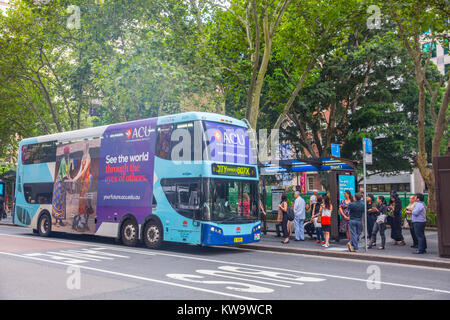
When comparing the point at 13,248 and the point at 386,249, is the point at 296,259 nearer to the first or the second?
the point at 386,249

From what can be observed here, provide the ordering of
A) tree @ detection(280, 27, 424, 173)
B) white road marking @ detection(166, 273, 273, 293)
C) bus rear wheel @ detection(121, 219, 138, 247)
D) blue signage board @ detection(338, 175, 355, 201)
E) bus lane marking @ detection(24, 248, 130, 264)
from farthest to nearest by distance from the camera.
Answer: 1. tree @ detection(280, 27, 424, 173)
2. blue signage board @ detection(338, 175, 355, 201)
3. bus rear wheel @ detection(121, 219, 138, 247)
4. bus lane marking @ detection(24, 248, 130, 264)
5. white road marking @ detection(166, 273, 273, 293)

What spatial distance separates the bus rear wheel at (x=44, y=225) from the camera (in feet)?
58.7

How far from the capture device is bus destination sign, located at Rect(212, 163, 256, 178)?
505 inches

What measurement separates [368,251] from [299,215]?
10.5 feet

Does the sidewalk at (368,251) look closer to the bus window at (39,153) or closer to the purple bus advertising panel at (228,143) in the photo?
the purple bus advertising panel at (228,143)

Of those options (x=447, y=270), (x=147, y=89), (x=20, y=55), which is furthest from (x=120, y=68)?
(x=447, y=270)

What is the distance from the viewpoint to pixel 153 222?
13977 millimetres

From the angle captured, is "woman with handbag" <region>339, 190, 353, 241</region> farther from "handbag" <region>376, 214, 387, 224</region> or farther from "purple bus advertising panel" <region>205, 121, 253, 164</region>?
"purple bus advertising panel" <region>205, 121, 253, 164</region>

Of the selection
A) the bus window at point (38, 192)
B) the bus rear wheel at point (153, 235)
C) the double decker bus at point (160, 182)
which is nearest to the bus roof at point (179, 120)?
the double decker bus at point (160, 182)

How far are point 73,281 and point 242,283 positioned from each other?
3041 millimetres

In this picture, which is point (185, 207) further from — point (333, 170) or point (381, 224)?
point (381, 224)

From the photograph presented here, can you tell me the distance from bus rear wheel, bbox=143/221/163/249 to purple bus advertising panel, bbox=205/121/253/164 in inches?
115

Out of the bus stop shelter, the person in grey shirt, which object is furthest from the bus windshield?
the bus stop shelter

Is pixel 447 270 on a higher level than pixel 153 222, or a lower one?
lower
